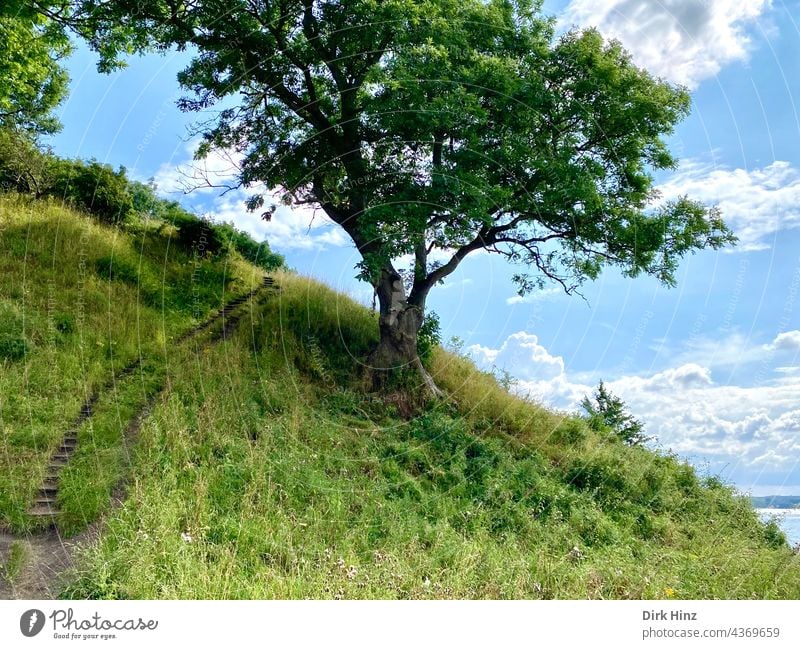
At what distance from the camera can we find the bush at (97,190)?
15102 millimetres

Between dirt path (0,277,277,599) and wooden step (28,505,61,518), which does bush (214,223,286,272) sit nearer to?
dirt path (0,277,277,599)

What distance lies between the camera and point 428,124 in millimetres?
9703

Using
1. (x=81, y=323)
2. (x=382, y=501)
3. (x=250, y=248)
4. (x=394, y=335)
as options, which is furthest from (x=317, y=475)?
(x=250, y=248)

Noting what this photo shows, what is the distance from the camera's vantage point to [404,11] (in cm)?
971

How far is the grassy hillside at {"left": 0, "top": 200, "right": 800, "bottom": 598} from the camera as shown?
557 centimetres

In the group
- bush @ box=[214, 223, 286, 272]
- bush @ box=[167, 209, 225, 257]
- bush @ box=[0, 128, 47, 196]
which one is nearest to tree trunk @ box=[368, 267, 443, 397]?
bush @ box=[214, 223, 286, 272]

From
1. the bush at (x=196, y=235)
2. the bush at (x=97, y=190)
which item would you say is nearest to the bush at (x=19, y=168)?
the bush at (x=97, y=190)

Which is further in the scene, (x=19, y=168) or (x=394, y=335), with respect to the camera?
(x=19, y=168)

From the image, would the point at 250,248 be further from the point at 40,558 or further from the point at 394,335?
the point at 40,558

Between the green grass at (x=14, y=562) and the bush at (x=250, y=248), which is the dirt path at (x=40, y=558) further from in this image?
the bush at (x=250, y=248)

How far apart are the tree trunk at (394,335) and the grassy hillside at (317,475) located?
0.56 metres

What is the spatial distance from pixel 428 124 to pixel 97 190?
9836 mm

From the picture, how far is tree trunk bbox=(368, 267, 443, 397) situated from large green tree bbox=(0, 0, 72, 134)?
7.75 metres

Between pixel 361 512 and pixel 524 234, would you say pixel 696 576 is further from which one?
pixel 524 234
